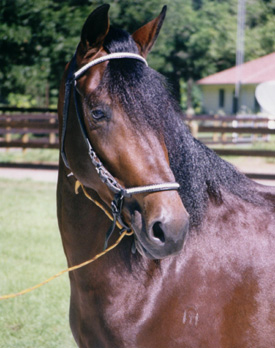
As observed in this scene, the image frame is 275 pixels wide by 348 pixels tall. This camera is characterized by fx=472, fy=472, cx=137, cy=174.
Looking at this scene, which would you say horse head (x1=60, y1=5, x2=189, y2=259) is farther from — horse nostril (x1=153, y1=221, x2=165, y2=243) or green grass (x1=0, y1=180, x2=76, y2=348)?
green grass (x1=0, y1=180, x2=76, y2=348)

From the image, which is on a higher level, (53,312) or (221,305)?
(221,305)

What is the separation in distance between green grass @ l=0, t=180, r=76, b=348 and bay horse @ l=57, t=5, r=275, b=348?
6.79ft

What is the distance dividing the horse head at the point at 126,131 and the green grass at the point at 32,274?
2551 millimetres

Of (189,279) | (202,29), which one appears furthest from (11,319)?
(202,29)

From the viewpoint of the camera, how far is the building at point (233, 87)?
35406 mm

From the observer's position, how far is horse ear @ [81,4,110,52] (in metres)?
2.07

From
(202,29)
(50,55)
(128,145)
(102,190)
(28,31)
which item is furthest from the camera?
(202,29)

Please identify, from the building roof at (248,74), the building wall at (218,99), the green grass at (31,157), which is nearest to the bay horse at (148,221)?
the green grass at (31,157)

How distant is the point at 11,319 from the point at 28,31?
9.91 meters

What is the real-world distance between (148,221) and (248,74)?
3770 cm

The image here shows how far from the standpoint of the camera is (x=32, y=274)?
586 centimetres

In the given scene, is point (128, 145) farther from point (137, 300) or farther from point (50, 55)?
point (50, 55)

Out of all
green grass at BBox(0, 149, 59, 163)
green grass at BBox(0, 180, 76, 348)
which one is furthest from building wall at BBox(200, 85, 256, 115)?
green grass at BBox(0, 180, 76, 348)

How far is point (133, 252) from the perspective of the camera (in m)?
2.21
